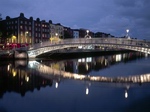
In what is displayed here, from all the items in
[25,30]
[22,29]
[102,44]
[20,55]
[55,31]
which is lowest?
[20,55]

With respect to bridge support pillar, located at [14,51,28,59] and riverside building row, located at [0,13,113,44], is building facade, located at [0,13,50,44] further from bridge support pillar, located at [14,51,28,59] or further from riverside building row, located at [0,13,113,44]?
bridge support pillar, located at [14,51,28,59]

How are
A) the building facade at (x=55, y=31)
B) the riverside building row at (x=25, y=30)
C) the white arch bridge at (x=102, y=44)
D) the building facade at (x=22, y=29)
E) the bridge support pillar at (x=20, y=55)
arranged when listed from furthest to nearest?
1. the building facade at (x=55, y=31)
2. the building facade at (x=22, y=29)
3. the riverside building row at (x=25, y=30)
4. the bridge support pillar at (x=20, y=55)
5. the white arch bridge at (x=102, y=44)

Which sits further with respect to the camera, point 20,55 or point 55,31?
point 55,31

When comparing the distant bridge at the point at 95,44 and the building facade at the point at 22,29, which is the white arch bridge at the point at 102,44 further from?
the building facade at the point at 22,29

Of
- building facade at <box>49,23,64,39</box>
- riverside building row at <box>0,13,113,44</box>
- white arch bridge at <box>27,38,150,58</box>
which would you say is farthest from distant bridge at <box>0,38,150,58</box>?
building facade at <box>49,23,64,39</box>

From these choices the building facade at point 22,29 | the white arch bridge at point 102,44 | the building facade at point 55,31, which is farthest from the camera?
the building facade at point 55,31

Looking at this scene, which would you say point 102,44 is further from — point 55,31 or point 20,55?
point 55,31

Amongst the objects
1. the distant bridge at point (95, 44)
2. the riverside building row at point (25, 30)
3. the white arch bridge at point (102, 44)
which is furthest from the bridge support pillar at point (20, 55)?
the riverside building row at point (25, 30)

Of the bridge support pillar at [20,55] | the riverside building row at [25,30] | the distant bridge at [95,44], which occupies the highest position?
the riverside building row at [25,30]

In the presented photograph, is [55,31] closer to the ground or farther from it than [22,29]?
farther from it

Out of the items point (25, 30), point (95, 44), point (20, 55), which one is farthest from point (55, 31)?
point (95, 44)

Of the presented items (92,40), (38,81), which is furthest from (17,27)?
(38,81)

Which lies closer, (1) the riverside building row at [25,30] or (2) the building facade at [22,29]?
(1) the riverside building row at [25,30]

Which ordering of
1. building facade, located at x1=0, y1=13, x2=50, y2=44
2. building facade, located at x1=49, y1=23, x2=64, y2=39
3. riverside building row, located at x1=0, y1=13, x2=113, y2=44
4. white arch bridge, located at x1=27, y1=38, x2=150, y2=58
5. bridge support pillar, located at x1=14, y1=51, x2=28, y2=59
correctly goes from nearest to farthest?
white arch bridge, located at x1=27, y1=38, x2=150, y2=58 < bridge support pillar, located at x1=14, y1=51, x2=28, y2=59 < riverside building row, located at x1=0, y1=13, x2=113, y2=44 < building facade, located at x1=0, y1=13, x2=50, y2=44 < building facade, located at x1=49, y1=23, x2=64, y2=39
